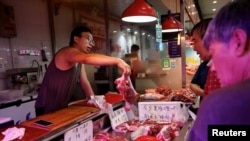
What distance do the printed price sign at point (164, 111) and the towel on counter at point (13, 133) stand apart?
1.31m

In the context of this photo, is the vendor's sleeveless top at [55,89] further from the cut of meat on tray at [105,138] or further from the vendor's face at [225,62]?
the vendor's face at [225,62]

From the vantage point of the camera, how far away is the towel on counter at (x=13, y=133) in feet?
4.40

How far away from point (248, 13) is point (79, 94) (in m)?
5.84

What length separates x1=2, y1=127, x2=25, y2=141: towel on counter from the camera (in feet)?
4.40

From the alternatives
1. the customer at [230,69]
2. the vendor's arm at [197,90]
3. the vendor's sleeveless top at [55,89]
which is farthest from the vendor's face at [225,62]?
the vendor's arm at [197,90]

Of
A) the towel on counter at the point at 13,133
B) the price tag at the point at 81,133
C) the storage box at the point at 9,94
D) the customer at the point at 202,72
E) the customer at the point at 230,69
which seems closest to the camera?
the customer at the point at 230,69

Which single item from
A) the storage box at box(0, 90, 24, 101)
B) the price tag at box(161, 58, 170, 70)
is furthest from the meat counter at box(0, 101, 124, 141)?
the price tag at box(161, 58, 170, 70)

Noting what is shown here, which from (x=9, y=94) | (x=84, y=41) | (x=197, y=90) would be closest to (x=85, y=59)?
(x=84, y=41)

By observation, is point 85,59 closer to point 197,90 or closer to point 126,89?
point 126,89

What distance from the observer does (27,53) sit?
5117 mm

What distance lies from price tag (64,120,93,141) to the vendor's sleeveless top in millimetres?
840

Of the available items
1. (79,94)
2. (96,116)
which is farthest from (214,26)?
(79,94)

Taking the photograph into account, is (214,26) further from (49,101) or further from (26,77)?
(26,77)

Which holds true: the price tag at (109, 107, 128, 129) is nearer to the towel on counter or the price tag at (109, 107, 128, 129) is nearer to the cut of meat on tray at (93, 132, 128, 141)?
the cut of meat on tray at (93, 132, 128, 141)
